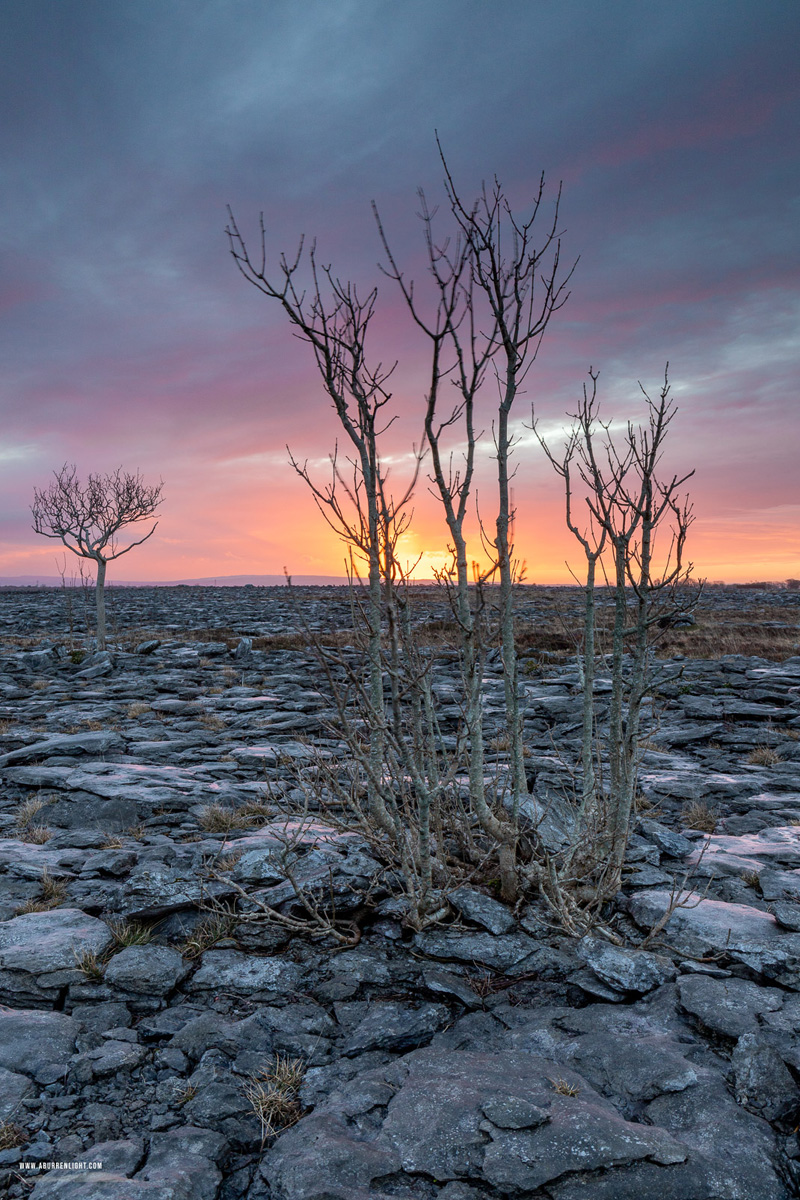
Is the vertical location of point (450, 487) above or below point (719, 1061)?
above

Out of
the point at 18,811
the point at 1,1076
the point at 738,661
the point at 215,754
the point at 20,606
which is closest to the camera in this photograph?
the point at 1,1076

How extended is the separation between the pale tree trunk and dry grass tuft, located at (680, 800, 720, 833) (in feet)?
56.0

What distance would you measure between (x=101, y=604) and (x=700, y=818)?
18.6 meters

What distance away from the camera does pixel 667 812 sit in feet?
24.4

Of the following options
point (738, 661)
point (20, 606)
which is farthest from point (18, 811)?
point (20, 606)

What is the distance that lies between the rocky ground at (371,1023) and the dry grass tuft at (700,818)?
3 cm

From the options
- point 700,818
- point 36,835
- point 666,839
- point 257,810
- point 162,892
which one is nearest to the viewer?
point 162,892

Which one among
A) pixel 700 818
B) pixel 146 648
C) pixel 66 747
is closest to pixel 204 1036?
pixel 700 818

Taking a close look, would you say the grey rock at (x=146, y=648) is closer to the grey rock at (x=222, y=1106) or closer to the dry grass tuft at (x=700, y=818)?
the dry grass tuft at (x=700, y=818)

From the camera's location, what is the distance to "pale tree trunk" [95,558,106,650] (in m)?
19.9

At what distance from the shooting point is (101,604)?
20812mm

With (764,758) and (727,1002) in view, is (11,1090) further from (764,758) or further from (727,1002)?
(764,758)

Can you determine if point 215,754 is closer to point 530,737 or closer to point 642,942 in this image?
point 530,737

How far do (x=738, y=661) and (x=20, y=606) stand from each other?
1548 inches
